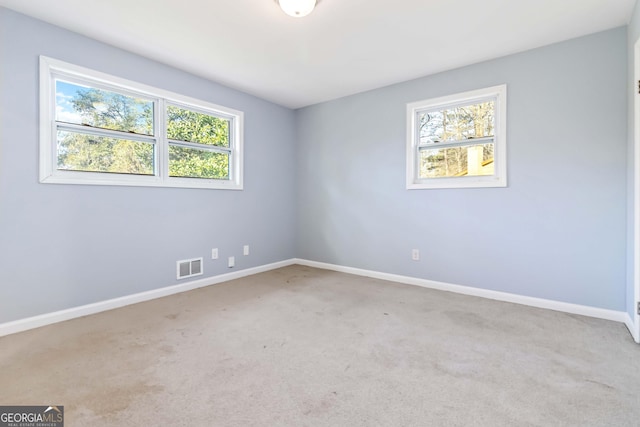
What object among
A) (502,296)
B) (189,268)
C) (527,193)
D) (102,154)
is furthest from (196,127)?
(502,296)

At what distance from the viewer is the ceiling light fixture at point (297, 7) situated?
2.07 metres

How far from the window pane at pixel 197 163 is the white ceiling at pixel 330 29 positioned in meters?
0.93

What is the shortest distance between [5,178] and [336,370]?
9.35 ft

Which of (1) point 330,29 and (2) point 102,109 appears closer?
(1) point 330,29

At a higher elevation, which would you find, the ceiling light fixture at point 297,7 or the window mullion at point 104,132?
the ceiling light fixture at point 297,7

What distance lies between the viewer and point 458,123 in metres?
3.35

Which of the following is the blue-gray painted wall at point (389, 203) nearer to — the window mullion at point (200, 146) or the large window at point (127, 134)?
Answer: the large window at point (127, 134)

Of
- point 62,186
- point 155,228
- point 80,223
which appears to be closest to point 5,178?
point 62,186

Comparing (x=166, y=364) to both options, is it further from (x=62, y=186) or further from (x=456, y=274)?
(x=456, y=274)

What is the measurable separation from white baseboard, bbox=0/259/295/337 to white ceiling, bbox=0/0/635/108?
96.0 inches

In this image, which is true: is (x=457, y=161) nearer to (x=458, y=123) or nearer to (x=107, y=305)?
(x=458, y=123)

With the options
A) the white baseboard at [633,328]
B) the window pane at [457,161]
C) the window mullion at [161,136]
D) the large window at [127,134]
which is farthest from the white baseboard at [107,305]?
the white baseboard at [633,328]

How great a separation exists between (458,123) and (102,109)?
375cm

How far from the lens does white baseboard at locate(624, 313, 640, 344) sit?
80.6 inches
